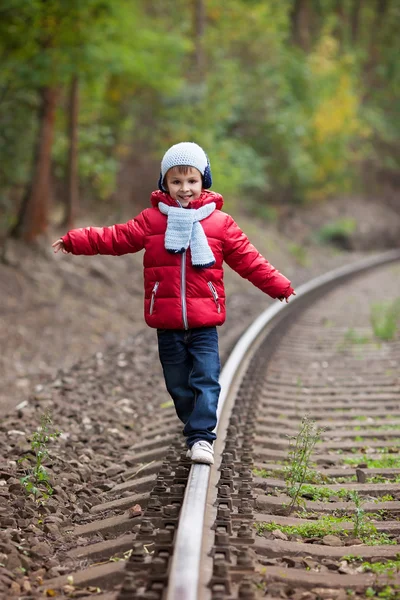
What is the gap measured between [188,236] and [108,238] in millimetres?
455

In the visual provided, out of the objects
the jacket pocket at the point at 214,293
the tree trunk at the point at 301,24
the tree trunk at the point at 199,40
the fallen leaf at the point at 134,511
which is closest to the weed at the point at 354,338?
the jacket pocket at the point at 214,293

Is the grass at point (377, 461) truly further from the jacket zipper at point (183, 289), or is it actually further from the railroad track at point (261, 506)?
the jacket zipper at point (183, 289)

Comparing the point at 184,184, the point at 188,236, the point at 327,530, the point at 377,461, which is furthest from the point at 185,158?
the point at 377,461

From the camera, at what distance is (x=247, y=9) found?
→ 910 inches

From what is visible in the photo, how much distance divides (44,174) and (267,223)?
11.2 metres

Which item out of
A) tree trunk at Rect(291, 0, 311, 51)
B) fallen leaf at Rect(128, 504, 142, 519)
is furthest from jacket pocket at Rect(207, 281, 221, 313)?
tree trunk at Rect(291, 0, 311, 51)

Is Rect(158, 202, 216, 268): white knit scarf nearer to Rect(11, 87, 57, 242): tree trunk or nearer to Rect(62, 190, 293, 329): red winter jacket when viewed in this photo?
Rect(62, 190, 293, 329): red winter jacket

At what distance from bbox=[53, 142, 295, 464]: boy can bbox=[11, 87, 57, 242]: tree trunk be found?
23.8 ft

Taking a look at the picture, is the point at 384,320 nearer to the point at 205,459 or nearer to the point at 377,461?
the point at 377,461

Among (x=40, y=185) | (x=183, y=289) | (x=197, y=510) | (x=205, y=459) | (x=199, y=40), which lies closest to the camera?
(x=197, y=510)

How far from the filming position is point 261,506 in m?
3.68

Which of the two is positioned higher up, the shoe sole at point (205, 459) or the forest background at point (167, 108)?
the forest background at point (167, 108)

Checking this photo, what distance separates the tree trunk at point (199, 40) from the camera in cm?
1900

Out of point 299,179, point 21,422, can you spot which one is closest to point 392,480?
point 21,422
